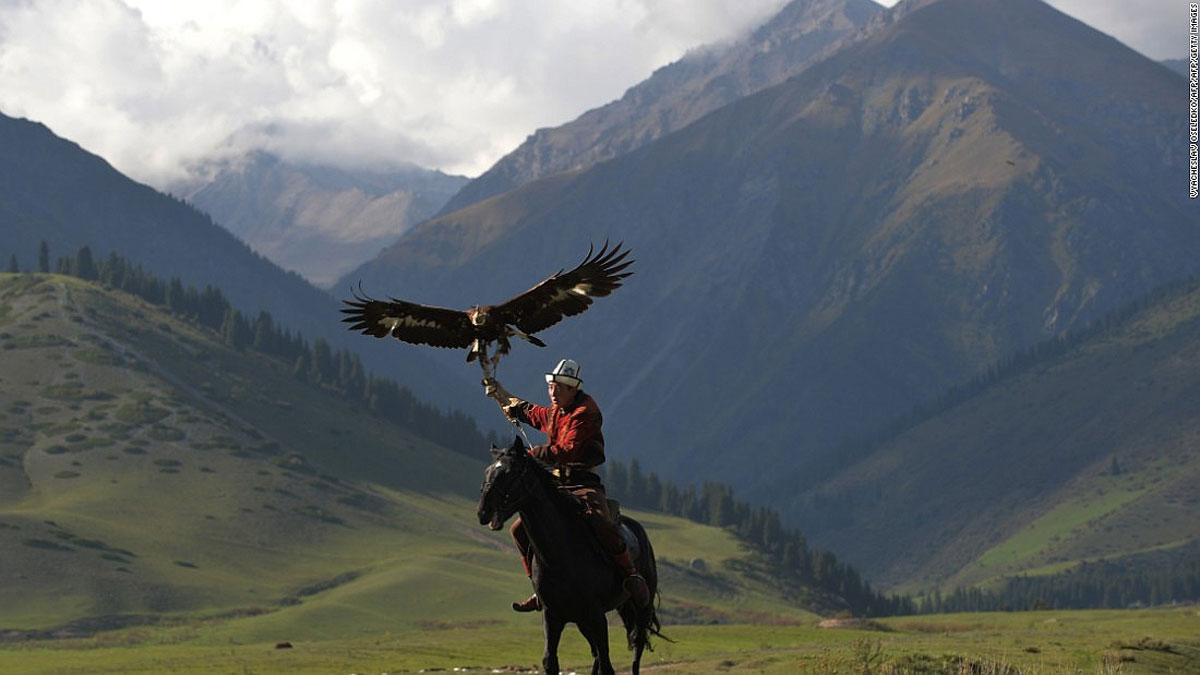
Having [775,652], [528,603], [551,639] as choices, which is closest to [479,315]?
[528,603]

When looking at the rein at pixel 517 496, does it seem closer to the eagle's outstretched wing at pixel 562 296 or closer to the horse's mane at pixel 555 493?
the horse's mane at pixel 555 493

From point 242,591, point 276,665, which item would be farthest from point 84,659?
point 242,591

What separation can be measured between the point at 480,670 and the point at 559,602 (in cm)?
2490

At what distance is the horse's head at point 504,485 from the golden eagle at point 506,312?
2.57 metres

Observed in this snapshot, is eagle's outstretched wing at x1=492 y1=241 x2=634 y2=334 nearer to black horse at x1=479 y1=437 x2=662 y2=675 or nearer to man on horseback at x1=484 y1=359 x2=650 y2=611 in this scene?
man on horseback at x1=484 y1=359 x2=650 y2=611

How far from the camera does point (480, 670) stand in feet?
182

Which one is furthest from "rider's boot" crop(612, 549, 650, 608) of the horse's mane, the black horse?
the horse's mane

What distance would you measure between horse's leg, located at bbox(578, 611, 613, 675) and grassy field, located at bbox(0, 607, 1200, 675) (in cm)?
811

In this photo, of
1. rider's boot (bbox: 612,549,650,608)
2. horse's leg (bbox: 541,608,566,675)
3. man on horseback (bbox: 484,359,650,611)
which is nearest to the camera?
horse's leg (bbox: 541,608,566,675)

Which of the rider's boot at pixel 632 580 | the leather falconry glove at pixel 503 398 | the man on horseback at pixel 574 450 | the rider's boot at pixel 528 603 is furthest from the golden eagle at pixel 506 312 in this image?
the rider's boot at pixel 632 580

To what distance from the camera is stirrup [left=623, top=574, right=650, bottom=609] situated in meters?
32.9

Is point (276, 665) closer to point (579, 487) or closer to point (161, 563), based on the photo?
point (579, 487)

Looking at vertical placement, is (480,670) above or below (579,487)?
below

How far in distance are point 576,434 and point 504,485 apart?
3.06m
